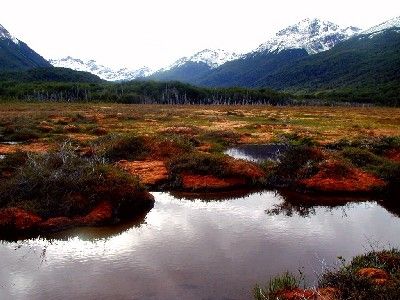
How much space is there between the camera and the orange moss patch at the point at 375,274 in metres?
13.7

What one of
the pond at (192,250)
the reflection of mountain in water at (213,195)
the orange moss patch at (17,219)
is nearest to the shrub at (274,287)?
the pond at (192,250)

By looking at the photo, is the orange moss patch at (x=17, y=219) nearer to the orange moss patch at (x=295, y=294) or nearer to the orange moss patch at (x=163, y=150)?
the orange moss patch at (x=295, y=294)

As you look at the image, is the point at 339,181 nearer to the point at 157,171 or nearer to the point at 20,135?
the point at 157,171

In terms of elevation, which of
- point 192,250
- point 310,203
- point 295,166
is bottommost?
point 310,203

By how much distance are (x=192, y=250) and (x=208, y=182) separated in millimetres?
11178

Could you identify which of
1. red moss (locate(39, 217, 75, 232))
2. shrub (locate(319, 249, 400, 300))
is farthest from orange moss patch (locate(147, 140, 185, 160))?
shrub (locate(319, 249, 400, 300))

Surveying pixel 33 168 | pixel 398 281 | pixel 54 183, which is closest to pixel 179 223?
pixel 54 183

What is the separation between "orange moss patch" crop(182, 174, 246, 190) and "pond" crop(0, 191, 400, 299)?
322 centimetres

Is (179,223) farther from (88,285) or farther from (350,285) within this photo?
(350,285)

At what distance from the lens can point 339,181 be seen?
2884cm

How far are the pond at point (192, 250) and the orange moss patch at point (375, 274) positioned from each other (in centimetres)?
136

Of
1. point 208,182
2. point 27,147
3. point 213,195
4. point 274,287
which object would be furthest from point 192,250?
point 27,147

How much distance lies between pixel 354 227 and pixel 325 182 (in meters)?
7.21

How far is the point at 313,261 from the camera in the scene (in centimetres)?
1691
